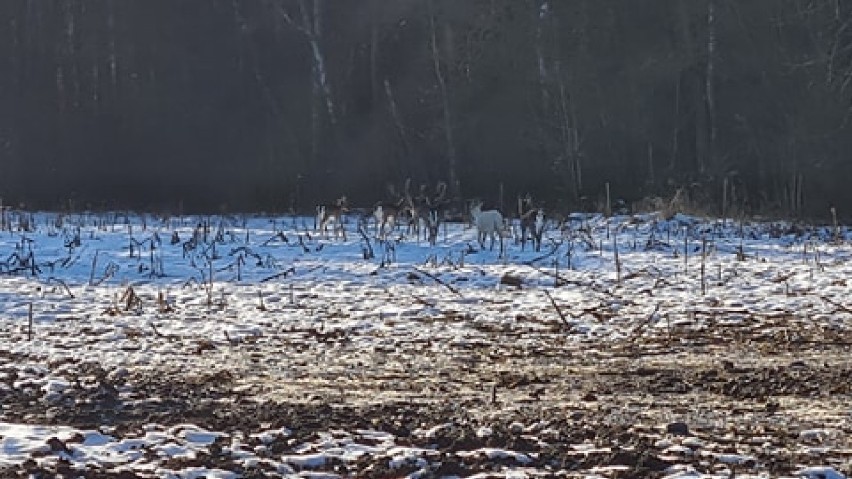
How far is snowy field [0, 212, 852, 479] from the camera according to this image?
4.50 m

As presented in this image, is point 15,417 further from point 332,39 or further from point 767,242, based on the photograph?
point 332,39

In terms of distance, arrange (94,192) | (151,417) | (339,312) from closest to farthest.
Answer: (151,417)
(339,312)
(94,192)

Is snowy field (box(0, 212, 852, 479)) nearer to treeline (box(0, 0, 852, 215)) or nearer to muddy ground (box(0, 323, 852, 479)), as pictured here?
muddy ground (box(0, 323, 852, 479))

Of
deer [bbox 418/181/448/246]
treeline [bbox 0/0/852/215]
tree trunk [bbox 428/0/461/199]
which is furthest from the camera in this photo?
tree trunk [bbox 428/0/461/199]

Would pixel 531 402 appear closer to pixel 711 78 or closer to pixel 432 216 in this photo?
pixel 432 216

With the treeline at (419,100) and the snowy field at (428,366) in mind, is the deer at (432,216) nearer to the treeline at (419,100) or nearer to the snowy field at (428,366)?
the snowy field at (428,366)

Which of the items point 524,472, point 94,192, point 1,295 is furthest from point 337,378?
point 94,192

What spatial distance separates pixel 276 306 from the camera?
9.07 metres

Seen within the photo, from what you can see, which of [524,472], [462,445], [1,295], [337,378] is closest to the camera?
[524,472]

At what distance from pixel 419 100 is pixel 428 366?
24927 mm

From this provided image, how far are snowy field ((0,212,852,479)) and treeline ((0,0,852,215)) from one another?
1399cm

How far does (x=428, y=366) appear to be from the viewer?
6.52 meters

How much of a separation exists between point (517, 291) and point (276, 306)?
2129 mm

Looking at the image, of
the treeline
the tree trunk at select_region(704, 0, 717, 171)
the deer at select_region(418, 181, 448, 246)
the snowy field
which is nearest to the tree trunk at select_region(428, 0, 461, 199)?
the treeline
